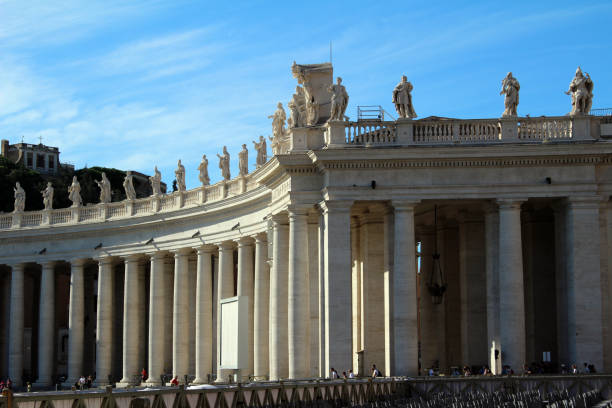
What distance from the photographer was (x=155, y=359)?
365 feet

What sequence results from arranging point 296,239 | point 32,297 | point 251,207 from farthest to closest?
1. point 32,297
2. point 251,207
3. point 296,239

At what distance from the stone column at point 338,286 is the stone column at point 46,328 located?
174 feet

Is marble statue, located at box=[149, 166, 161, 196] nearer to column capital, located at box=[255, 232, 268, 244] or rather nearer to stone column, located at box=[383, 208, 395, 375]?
column capital, located at box=[255, 232, 268, 244]

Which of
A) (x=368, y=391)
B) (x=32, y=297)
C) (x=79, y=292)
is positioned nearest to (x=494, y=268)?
(x=368, y=391)

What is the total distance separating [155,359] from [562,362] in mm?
47970

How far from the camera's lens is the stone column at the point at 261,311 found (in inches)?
3637

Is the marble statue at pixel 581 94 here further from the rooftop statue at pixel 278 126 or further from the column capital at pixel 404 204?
the rooftop statue at pixel 278 126

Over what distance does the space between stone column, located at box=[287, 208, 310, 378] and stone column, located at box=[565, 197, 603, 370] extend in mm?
18195

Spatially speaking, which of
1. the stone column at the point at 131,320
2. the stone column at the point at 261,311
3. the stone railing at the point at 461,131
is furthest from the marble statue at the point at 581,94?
the stone column at the point at 131,320

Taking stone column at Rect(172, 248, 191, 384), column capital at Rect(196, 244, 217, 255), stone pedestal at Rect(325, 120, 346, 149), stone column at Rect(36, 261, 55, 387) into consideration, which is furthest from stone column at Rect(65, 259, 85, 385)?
stone pedestal at Rect(325, 120, 346, 149)

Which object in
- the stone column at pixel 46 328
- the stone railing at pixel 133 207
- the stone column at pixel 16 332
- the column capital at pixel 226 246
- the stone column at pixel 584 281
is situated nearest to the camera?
the stone column at pixel 584 281

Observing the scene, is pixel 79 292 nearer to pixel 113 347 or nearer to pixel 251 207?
pixel 113 347

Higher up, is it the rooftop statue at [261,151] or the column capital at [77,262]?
the rooftop statue at [261,151]

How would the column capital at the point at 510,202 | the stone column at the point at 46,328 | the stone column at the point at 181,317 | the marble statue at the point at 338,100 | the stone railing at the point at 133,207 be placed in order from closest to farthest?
the column capital at the point at 510,202 < the marble statue at the point at 338,100 < the stone railing at the point at 133,207 < the stone column at the point at 181,317 < the stone column at the point at 46,328
